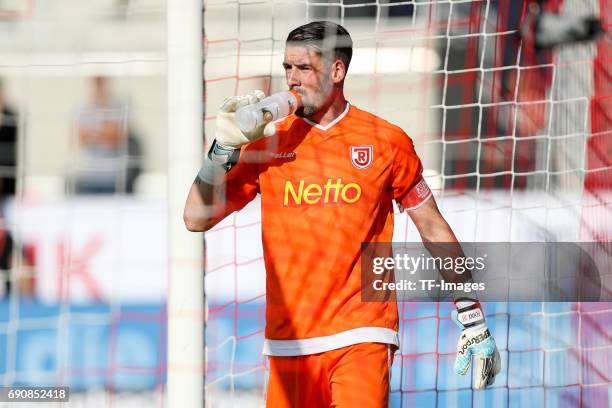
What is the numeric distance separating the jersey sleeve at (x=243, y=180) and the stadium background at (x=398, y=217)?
51 cm

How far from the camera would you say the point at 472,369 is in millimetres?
3826

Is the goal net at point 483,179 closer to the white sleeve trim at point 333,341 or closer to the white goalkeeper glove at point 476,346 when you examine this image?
the white goalkeeper glove at point 476,346

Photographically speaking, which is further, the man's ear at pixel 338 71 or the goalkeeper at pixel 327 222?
the man's ear at pixel 338 71

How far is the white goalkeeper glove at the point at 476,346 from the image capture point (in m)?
2.82

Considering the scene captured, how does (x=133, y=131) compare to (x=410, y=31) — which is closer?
(x=410, y=31)

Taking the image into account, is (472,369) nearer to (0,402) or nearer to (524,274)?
(524,274)

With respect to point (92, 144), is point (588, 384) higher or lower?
lower

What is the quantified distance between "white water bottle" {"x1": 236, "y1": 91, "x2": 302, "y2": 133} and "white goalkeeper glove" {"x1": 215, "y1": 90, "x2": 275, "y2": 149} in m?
0.03

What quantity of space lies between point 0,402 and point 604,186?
2160 millimetres

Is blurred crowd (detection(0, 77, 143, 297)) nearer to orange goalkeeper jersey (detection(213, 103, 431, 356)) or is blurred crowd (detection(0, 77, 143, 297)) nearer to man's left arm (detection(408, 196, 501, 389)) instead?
orange goalkeeper jersey (detection(213, 103, 431, 356))

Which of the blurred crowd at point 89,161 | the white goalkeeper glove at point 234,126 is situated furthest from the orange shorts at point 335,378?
A: the blurred crowd at point 89,161

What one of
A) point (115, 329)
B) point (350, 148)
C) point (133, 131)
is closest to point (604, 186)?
point (350, 148)

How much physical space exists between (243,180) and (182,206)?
0.40 meters

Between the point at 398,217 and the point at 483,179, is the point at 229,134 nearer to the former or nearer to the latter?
the point at 398,217
